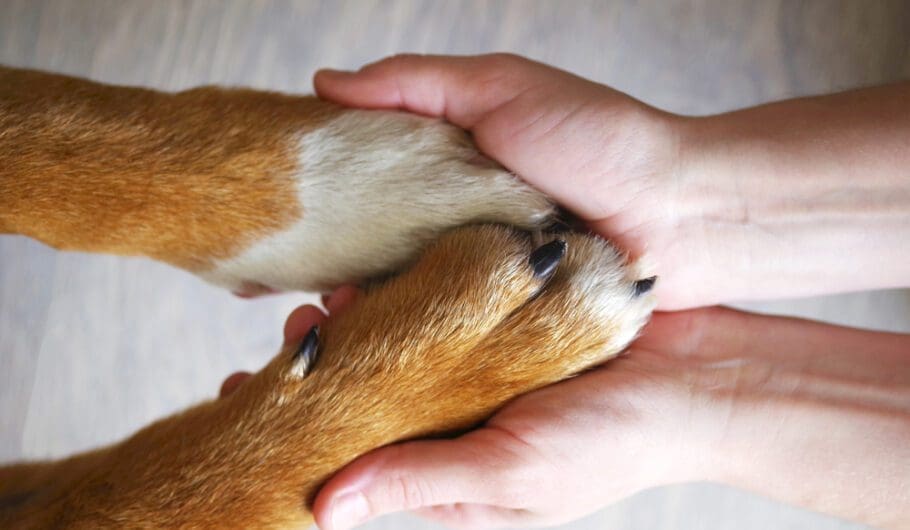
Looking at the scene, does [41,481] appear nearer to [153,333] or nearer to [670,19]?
[153,333]

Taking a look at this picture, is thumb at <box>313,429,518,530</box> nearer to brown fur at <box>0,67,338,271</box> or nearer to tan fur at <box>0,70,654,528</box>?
tan fur at <box>0,70,654,528</box>

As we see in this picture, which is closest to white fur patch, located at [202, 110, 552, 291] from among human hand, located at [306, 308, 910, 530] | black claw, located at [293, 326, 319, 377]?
black claw, located at [293, 326, 319, 377]

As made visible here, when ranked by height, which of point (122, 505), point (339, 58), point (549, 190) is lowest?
point (122, 505)

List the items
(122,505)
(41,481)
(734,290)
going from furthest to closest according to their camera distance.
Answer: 1. (734,290)
2. (41,481)
3. (122,505)

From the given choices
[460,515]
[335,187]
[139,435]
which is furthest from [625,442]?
[139,435]

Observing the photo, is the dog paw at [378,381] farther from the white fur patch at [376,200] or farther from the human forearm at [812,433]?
the human forearm at [812,433]

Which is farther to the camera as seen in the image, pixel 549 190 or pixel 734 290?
pixel 734 290
